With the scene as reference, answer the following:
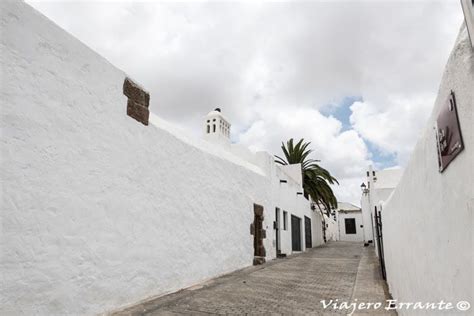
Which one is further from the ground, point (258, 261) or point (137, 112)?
point (137, 112)

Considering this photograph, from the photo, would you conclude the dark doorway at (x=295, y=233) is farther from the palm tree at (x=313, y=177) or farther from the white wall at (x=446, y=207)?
the white wall at (x=446, y=207)

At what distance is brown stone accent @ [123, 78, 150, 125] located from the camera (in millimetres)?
5191

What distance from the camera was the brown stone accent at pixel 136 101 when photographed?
5.19 m

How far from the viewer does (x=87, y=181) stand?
416 centimetres

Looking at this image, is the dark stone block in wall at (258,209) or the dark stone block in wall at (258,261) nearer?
the dark stone block in wall at (258,261)

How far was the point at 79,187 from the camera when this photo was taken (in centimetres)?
404

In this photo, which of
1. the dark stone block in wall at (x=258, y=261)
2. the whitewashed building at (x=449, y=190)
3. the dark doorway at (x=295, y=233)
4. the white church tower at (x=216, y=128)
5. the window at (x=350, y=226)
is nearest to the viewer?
the whitewashed building at (x=449, y=190)

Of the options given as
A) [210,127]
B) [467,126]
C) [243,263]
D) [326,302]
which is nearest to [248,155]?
[210,127]

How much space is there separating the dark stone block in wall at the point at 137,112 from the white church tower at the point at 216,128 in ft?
21.0

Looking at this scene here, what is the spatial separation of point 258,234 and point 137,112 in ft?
22.0

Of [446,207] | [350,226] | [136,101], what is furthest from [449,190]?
[350,226]

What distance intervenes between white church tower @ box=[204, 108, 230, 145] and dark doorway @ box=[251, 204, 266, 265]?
3241 millimetres

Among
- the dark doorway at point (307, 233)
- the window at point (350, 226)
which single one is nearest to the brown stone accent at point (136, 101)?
the dark doorway at point (307, 233)

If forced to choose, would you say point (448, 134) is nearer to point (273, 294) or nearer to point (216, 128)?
point (273, 294)
